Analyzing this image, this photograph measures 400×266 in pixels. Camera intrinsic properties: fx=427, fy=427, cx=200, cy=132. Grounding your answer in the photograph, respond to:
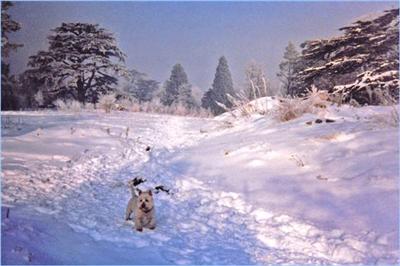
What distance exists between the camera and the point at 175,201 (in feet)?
14.0

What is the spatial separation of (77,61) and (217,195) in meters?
2.86

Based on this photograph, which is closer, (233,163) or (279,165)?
(279,165)

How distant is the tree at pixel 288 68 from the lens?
6196mm

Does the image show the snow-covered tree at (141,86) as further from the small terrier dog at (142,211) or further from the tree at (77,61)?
the small terrier dog at (142,211)

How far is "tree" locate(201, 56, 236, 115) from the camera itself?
6.94m

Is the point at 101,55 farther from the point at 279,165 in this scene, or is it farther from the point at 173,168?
the point at 279,165

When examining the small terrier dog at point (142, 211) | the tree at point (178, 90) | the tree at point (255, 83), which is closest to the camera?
the small terrier dog at point (142, 211)

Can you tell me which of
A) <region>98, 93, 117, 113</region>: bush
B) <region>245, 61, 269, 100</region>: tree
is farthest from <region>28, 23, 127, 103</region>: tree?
<region>245, 61, 269, 100</region>: tree

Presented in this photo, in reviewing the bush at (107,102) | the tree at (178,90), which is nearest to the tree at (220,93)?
the tree at (178,90)

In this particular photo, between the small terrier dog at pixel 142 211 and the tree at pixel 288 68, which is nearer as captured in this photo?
the small terrier dog at pixel 142 211

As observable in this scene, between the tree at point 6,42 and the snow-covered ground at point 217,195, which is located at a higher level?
the tree at point 6,42

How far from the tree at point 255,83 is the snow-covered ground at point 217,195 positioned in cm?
123

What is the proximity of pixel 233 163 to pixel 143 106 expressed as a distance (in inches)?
156

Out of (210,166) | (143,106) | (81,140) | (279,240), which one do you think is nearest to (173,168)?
(210,166)
